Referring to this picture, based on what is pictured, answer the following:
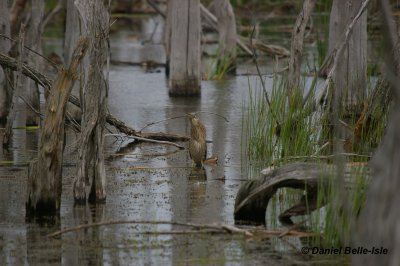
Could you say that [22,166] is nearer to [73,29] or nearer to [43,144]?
[43,144]

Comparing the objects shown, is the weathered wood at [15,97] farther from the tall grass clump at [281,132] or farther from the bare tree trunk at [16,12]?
the bare tree trunk at [16,12]

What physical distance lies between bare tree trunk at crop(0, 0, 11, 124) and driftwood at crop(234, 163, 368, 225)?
4149mm

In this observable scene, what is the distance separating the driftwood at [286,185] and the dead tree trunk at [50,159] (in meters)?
1.28

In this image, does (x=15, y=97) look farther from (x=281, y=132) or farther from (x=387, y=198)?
(x=387, y=198)

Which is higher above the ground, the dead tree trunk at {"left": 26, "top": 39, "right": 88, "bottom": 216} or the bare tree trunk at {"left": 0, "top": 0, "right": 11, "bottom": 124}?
the bare tree trunk at {"left": 0, "top": 0, "right": 11, "bottom": 124}

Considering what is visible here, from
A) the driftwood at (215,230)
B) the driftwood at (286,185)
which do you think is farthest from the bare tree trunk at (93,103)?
the driftwood at (286,185)

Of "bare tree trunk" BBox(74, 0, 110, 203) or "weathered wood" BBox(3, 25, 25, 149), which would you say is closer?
"bare tree trunk" BBox(74, 0, 110, 203)

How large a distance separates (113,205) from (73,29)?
4942 millimetres

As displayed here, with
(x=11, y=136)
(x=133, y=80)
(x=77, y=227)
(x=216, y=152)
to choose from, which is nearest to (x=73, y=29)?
(x=11, y=136)

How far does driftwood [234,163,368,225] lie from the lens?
6.42 m

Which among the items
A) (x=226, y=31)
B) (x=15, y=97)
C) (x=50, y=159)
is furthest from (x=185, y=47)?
(x=50, y=159)

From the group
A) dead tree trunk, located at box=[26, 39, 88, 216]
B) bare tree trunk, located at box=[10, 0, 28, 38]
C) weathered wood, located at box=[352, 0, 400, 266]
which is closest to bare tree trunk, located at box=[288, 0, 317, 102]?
dead tree trunk, located at box=[26, 39, 88, 216]

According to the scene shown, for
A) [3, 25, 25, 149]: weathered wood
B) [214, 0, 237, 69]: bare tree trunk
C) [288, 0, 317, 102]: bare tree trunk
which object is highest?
[214, 0, 237, 69]: bare tree trunk

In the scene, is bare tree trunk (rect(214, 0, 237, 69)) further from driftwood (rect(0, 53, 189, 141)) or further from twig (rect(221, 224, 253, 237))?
twig (rect(221, 224, 253, 237))
